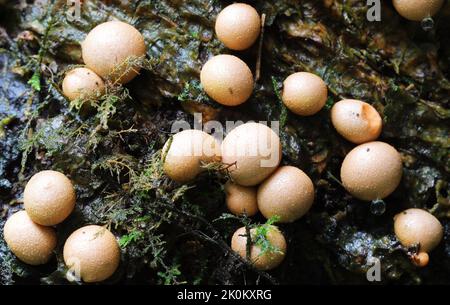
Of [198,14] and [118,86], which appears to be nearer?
[118,86]

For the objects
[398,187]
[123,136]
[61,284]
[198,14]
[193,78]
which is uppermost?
[198,14]

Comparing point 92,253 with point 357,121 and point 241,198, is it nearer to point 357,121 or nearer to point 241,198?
point 241,198

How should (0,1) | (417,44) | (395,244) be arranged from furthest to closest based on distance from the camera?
(0,1), (417,44), (395,244)

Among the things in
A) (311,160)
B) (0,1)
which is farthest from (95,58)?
(311,160)

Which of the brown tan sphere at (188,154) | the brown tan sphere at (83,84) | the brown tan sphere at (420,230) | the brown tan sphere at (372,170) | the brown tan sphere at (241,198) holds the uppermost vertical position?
the brown tan sphere at (83,84)

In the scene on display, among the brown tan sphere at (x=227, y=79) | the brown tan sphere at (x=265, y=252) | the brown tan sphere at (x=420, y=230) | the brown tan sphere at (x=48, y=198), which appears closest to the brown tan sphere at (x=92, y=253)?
the brown tan sphere at (x=48, y=198)

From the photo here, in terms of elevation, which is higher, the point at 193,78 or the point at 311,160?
the point at 193,78

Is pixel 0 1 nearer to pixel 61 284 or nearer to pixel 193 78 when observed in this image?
pixel 193 78

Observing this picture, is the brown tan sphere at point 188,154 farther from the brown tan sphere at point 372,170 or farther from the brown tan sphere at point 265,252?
the brown tan sphere at point 372,170
